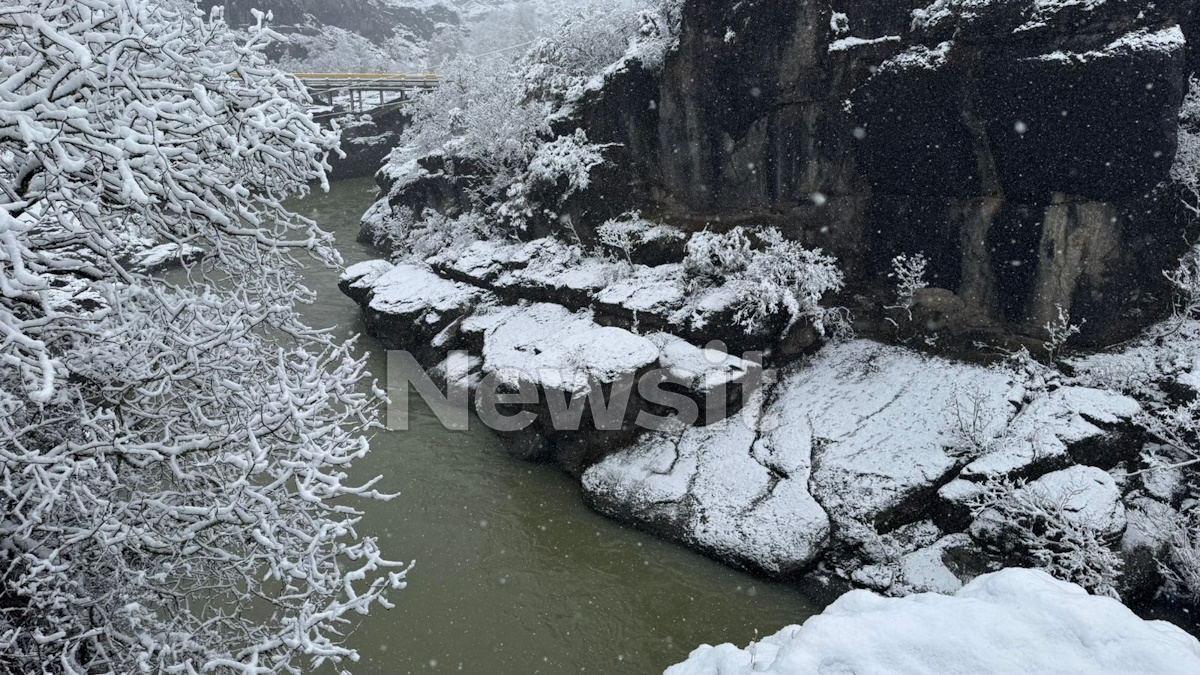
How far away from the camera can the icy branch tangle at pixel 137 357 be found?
365 centimetres

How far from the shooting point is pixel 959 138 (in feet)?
41.8

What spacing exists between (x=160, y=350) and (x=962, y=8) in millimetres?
14034

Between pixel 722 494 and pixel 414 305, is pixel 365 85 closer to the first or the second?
pixel 414 305

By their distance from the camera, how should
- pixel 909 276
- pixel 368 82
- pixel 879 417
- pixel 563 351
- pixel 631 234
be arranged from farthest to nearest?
pixel 368 82, pixel 631 234, pixel 909 276, pixel 563 351, pixel 879 417

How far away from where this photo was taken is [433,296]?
17.4 m

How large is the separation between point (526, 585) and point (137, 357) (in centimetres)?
693

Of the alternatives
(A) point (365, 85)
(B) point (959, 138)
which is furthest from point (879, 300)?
(A) point (365, 85)

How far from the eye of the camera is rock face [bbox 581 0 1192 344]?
37.2ft

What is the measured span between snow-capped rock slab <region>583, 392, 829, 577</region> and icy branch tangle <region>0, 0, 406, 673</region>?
7.04 metres

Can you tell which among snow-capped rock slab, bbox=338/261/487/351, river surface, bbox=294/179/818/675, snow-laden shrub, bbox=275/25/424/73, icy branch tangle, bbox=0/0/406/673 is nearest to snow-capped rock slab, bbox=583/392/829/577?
river surface, bbox=294/179/818/675

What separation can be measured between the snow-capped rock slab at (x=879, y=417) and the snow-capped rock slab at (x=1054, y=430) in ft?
1.43

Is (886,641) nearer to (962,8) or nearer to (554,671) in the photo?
(554,671)

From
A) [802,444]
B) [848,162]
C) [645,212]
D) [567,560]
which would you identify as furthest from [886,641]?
[645,212]

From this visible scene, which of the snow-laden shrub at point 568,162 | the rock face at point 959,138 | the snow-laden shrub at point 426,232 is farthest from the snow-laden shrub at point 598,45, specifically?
the snow-laden shrub at point 426,232
